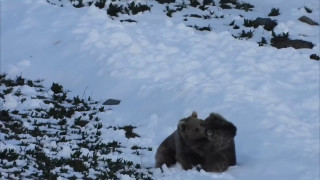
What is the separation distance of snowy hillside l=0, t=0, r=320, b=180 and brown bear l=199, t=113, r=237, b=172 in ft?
0.68

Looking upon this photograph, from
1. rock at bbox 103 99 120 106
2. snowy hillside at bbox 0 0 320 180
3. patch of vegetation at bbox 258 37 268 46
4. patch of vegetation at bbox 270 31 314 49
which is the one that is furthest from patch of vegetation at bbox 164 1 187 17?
rock at bbox 103 99 120 106

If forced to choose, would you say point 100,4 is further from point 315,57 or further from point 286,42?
point 315,57

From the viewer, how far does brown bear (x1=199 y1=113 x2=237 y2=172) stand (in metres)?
8.26

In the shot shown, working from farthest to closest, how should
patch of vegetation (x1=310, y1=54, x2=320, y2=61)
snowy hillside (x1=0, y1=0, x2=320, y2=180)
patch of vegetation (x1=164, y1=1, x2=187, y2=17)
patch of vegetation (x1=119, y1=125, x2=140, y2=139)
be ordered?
patch of vegetation (x1=164, y1=1, x2=187, y2=17)
patch of vegetation (x1=310, y1=54, x2=320, y2=61)
patch of vegetation (x1=119, y1=125, x2=140, y2=139)
snowy hillside (x1=0, y1=0, x2=320, y2=180)

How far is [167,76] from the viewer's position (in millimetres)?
12984

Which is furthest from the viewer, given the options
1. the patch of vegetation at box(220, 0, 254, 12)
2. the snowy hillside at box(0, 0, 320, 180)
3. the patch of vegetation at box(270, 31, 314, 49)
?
the patch of vegetation at box(220, 0, 254, 12)

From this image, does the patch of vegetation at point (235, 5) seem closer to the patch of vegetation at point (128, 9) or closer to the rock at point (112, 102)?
the patch of vegetation at point (128, 9)

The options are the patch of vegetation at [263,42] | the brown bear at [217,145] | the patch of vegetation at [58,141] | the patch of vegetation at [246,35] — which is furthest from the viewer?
the patch of vegetation at [246,35]

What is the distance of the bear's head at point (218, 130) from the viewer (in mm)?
8312

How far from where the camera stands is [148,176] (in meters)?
8.22

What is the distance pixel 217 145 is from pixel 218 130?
0.22 m

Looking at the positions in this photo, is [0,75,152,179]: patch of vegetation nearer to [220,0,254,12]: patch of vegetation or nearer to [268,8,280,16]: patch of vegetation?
[268,8,280,16]: patch of vegetation

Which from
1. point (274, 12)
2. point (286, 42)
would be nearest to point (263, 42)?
point (286, 42)

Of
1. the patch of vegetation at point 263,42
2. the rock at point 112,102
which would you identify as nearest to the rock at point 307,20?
the patch of vegetation at point 263,42
